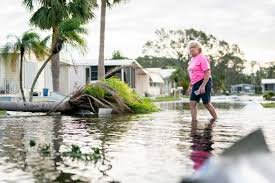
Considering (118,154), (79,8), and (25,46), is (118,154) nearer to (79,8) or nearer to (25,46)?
(25,46)

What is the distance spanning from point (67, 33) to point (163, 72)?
66.4 meters

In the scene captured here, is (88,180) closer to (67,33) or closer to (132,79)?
(67,33)

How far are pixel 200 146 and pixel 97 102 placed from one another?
33.4ft

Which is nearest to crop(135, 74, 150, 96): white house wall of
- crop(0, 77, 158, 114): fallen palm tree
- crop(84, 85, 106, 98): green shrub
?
crop(0, 77, 158, 114): fallen palm tree

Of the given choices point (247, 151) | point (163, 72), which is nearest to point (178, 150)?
point (247, 151)

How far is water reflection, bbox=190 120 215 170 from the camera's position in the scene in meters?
5.58

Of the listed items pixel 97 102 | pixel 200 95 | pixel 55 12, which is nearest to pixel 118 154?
pixel 200 95

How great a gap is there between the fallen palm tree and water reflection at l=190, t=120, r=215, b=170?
7.69m

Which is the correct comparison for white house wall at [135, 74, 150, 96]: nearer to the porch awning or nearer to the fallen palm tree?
Result: the porch awning

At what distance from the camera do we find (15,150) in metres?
6.59

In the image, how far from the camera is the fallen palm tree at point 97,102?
1670cm

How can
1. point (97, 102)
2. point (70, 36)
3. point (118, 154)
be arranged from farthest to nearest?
point (70, 36) < point (97, 102) < point (118, 154)

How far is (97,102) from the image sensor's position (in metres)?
16.8

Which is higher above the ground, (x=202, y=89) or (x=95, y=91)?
(x=202, y=89)
